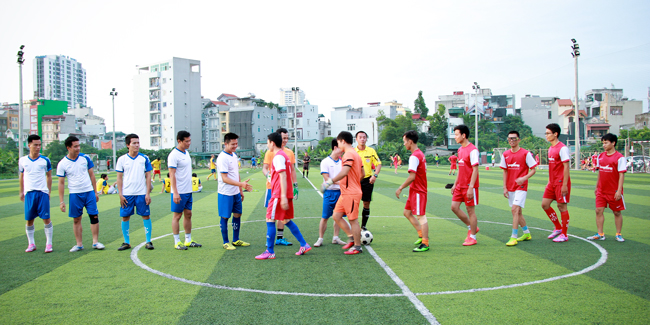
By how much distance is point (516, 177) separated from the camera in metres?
7.69

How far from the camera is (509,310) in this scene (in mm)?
4305

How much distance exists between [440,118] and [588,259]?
238 feet

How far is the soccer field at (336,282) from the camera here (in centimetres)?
423

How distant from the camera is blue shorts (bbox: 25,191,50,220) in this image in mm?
7340

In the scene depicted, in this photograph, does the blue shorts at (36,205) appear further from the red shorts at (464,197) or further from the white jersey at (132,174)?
the red shorts at (464,197)

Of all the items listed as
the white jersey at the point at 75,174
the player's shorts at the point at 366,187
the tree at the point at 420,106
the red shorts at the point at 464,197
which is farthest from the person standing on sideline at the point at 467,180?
the tree at the point at 420,106

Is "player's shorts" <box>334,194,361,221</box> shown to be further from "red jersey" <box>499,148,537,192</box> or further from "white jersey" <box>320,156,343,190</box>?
"red jersey" <box>499,148,537,192</box>

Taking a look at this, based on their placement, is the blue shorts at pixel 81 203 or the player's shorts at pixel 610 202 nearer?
the blue shorts at pixel 81 203

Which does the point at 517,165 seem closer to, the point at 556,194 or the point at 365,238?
the point at 556,194

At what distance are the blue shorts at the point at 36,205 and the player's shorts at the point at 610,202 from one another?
33.7 feet

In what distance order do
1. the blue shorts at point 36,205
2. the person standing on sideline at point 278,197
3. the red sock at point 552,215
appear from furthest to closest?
the red sock at point 552,215
the blue shorts at point 36,205
the person standing on sideline at point 278,197

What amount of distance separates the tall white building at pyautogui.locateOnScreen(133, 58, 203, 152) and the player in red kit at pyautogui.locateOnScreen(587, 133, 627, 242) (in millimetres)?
77650

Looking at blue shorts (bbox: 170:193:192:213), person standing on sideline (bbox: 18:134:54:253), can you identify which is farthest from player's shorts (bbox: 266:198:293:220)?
person standing on sideline (bbox: 18:134:54:253)

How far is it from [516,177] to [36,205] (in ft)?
29.3
